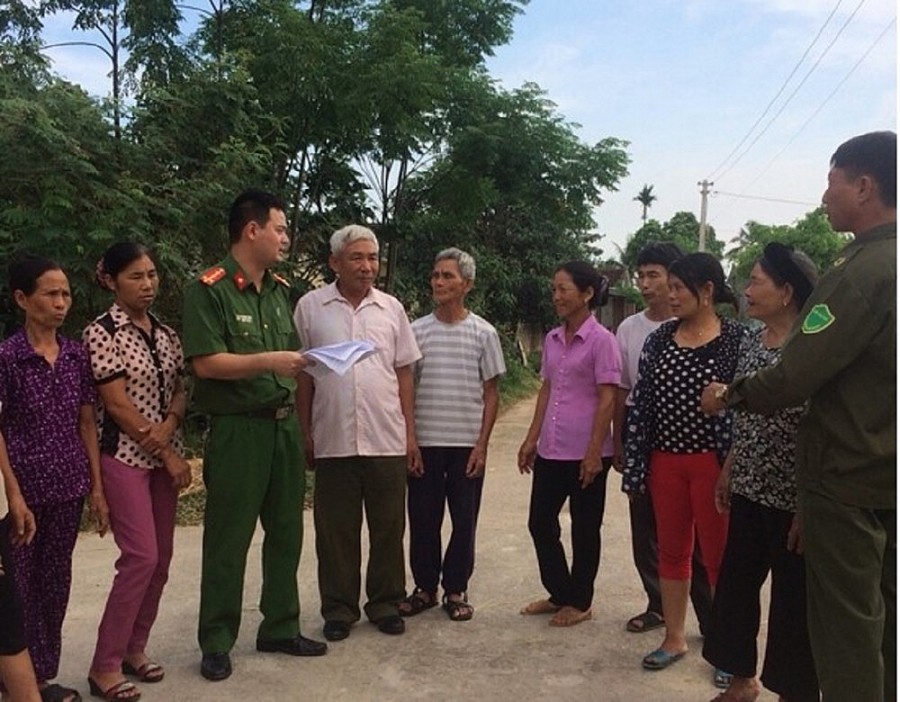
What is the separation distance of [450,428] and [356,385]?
1.89 ft

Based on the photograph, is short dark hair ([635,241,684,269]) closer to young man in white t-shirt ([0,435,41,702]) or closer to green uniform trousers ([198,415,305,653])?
green uniform trousers ([198,415,305,653])

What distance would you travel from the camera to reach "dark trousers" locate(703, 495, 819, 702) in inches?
106

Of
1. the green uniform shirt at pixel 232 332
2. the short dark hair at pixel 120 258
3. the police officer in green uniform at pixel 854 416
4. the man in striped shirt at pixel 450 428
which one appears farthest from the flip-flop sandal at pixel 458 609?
the short dark hair at pixel 120 258

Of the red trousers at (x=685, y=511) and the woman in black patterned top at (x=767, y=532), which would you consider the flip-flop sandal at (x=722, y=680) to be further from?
the red trousers at (x=685, y=511)

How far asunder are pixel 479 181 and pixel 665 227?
39.9 m

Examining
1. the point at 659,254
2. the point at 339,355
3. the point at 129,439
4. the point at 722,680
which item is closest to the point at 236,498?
the point at 129,439

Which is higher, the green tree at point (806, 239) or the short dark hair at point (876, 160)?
the green tree at point (806, 239)

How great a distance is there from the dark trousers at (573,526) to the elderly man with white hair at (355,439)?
0.68 meters

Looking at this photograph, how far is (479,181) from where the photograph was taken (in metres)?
11.0

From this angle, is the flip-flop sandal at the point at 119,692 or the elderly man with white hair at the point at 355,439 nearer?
the flip-flop sandal at the point at 119,692

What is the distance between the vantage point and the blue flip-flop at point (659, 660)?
3.31 m

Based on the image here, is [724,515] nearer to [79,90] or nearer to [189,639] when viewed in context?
[189,639]

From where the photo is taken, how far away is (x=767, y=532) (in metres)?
2.79

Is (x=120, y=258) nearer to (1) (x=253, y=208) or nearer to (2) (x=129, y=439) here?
(1) (x=253, y=208)
